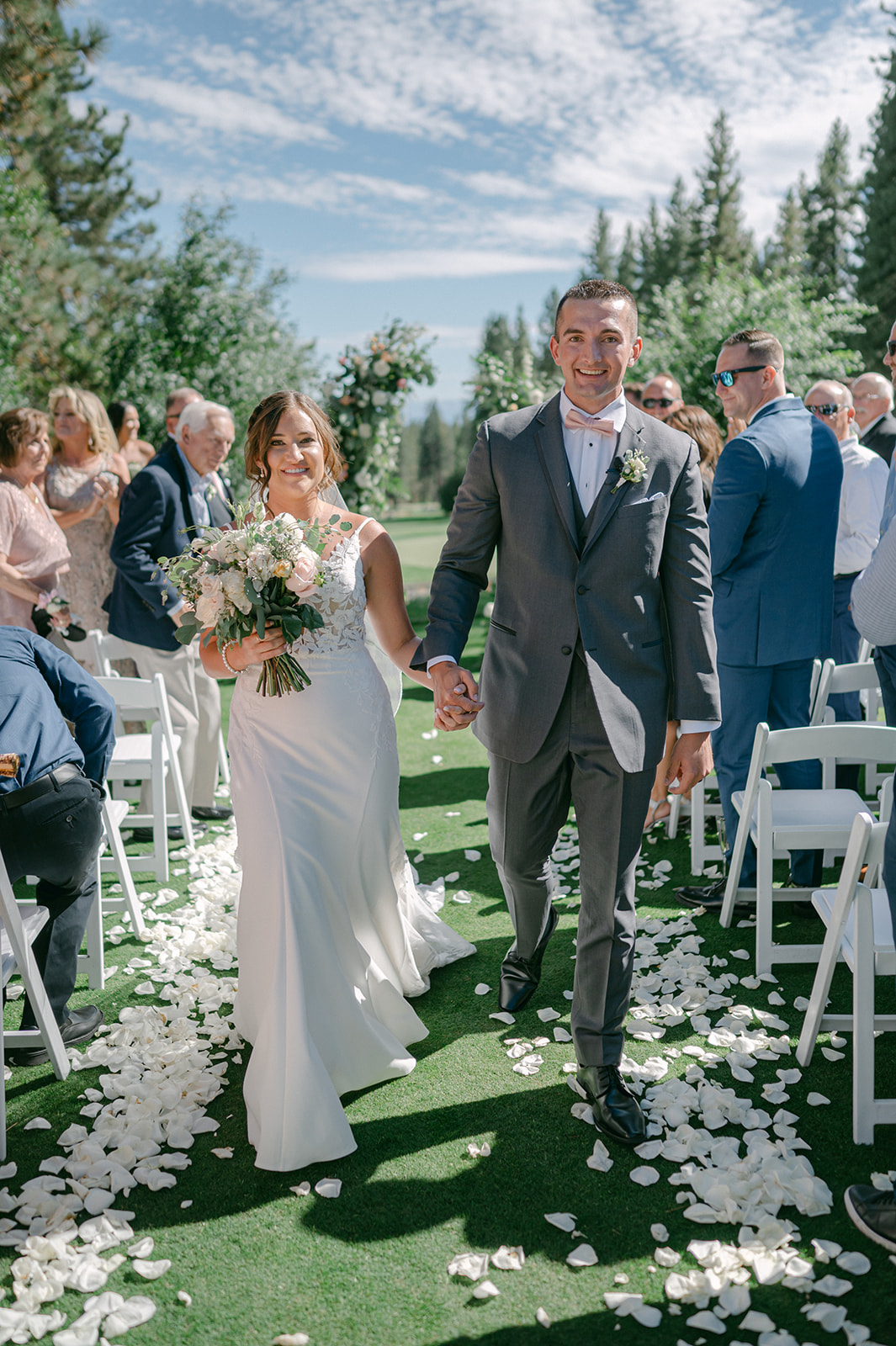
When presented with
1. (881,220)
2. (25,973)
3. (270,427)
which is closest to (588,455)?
(270,427)

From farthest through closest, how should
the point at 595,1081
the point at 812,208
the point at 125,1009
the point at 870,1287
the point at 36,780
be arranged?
the point at 812,208 < the point at 125,1009 < the point at 36,780 < the point at 595,1081 < the point at 870,1287

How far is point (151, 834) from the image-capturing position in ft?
19.6

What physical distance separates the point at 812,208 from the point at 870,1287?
56.1 meters

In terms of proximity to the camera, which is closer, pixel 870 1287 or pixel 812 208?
pixel 870 1287

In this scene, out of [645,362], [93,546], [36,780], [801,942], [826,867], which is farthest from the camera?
[645,362]

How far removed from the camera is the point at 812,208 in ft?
161

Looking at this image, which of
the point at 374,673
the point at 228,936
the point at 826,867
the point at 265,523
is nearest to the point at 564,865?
the point at 826,867

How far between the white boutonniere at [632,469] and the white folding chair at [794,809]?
4.44 ft

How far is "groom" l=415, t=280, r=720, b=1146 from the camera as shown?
9.22 feet

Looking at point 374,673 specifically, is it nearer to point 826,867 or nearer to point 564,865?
point 564,865

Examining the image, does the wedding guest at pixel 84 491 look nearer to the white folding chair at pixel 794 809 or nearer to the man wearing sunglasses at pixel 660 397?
the man wearing sunglasses at pixel 660 397

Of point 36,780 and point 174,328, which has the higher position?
point 174,328

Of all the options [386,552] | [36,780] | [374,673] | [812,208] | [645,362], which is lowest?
[36,780]

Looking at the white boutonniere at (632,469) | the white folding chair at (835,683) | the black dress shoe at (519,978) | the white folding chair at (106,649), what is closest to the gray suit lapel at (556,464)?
the white boutonniere at (632,469)
